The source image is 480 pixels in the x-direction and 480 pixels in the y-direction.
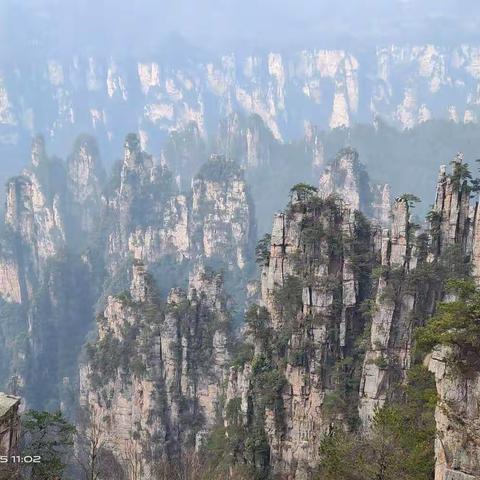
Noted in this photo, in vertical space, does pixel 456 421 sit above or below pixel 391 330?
below

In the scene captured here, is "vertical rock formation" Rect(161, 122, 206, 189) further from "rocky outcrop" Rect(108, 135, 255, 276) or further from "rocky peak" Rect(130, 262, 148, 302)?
"rocky peak" Rect(130, 262, 148, 302)

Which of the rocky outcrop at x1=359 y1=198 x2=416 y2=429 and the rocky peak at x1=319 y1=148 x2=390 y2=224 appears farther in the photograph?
the rocky peak at x1=319 y1=148 x2=390 y2=224

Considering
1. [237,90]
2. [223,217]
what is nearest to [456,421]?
[223,217]

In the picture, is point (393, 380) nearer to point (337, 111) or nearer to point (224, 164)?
point (224, 164)

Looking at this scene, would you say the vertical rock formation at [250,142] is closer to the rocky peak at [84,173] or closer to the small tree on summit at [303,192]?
the rocky peak at [84,173]

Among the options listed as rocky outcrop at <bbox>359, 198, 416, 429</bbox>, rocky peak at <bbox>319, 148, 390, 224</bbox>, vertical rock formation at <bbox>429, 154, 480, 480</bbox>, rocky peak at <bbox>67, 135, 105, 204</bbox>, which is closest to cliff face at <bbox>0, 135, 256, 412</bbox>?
rocky peak at <bbox>319, 148, 390, 224</bbox>

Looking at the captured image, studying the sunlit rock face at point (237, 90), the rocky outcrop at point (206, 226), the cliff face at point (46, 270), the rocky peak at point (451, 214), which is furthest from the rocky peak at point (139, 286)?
the sunlit rock face at point (237, 90)

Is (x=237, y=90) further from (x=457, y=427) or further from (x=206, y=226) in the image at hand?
(x=457, y=427)
